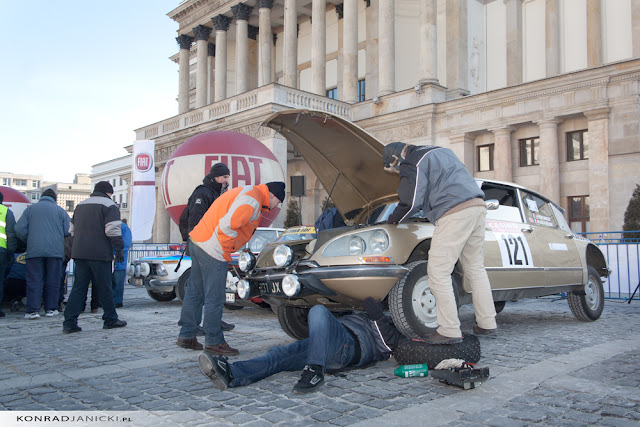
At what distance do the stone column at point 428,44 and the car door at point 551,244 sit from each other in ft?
58.3

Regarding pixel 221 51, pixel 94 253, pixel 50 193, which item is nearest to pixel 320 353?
pixel 94 253

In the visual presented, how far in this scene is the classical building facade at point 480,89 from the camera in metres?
18.7

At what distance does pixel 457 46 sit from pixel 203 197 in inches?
908

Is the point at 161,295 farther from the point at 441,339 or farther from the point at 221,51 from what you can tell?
the point at 221,51

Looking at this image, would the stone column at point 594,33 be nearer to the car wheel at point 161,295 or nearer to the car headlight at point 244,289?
the car wheel at point 161,295

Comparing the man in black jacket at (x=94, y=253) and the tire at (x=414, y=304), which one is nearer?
the tire at (x=414, y=304)

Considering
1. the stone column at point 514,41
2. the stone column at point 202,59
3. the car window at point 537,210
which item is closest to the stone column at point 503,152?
the stone column at point 514,41

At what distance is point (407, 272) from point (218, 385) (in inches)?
77.2

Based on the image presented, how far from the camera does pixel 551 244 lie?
22.3ft

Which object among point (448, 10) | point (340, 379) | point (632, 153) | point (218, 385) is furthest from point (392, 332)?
point (448, 10)

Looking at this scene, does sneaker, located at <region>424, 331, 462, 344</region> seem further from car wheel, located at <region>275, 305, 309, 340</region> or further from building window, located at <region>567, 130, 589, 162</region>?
building window, located at <region>567, 130, 589, 162</region>

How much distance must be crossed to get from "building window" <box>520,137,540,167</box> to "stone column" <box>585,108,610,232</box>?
8.95 ft

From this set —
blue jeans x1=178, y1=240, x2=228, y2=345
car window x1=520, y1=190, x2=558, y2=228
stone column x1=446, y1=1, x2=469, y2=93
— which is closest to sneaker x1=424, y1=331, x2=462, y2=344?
blue jeans x1=178, y1=240, x2=228, y2=345

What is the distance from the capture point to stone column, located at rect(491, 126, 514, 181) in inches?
853
